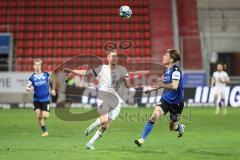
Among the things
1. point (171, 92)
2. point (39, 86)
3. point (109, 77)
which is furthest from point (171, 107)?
point (39, 86)

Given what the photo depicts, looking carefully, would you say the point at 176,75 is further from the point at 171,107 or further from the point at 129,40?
the point at 129,40

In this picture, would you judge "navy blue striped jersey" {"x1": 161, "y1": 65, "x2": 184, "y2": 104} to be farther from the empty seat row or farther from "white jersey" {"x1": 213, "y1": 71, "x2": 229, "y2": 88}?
the empty seat row

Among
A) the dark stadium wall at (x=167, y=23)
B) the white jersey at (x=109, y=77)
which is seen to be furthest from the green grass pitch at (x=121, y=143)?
the dark stadium wall at (x=167, y=23)

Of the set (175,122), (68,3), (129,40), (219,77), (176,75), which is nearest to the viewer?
(176,75)

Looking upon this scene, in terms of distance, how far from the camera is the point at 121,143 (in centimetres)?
1529

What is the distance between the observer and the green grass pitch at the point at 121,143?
1251 centimetres

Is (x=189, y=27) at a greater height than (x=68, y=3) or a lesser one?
lesser

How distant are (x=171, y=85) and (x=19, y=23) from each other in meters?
28.0

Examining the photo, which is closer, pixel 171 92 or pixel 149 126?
→ pixel 149 126

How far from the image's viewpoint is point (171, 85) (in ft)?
44.0

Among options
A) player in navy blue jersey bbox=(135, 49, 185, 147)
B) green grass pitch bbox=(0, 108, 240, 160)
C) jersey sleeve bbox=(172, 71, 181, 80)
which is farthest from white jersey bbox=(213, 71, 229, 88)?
jersey sleeve bbox=(172, 71, 181, 80)

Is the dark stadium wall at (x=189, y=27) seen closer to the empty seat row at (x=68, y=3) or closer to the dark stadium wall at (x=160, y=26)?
the dark stadium wall at (x=160, y=26)

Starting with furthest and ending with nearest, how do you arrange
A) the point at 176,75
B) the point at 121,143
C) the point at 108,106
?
the point at 121,143
the point at 108,106
the point at 176,75

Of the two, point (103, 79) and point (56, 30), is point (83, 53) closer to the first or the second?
point (56, 30)
